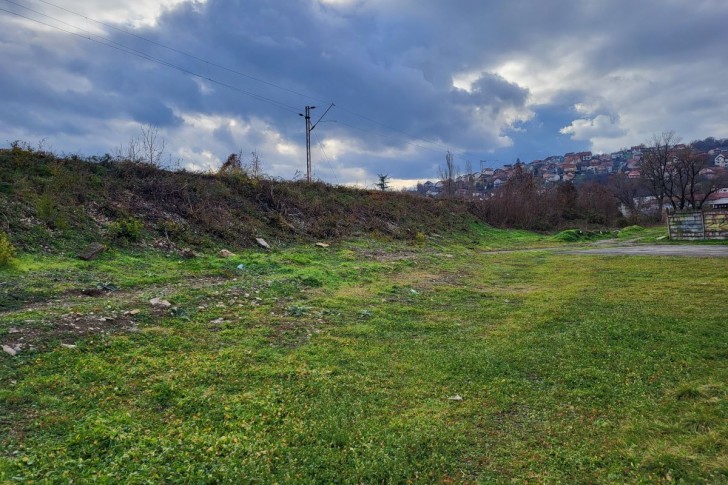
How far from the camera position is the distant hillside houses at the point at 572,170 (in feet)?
178

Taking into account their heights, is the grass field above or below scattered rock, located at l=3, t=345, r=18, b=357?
below

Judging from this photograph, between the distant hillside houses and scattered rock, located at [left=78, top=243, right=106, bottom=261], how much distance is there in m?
31.7

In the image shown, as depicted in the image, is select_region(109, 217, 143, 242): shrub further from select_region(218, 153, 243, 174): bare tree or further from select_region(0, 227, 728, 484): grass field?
select_region(218, 153, 243, 174): bare tree

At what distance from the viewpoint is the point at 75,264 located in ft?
30.5

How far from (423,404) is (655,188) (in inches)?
2443

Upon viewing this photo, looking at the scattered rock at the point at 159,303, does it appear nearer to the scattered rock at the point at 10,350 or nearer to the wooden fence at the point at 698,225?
the scattered rock at the point at 10,350

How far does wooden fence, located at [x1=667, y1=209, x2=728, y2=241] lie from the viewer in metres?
22.6

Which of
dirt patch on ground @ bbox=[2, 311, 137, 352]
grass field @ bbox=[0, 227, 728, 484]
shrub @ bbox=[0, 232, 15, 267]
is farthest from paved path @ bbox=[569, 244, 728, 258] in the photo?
shrub @ bbox=[0, 232, 15, 267]

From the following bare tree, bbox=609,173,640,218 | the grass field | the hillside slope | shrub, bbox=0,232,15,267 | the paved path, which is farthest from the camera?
bare tree, bbox=609,173,640,218

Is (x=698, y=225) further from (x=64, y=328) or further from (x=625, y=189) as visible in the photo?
(x=625, y=189)

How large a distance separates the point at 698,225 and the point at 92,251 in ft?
92.3

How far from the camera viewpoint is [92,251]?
10.1 m

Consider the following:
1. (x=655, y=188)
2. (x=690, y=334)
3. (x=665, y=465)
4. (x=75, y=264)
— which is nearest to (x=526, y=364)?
(x=665, y=465)

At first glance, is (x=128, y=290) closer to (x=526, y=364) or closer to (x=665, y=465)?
(x=526, y=364)
